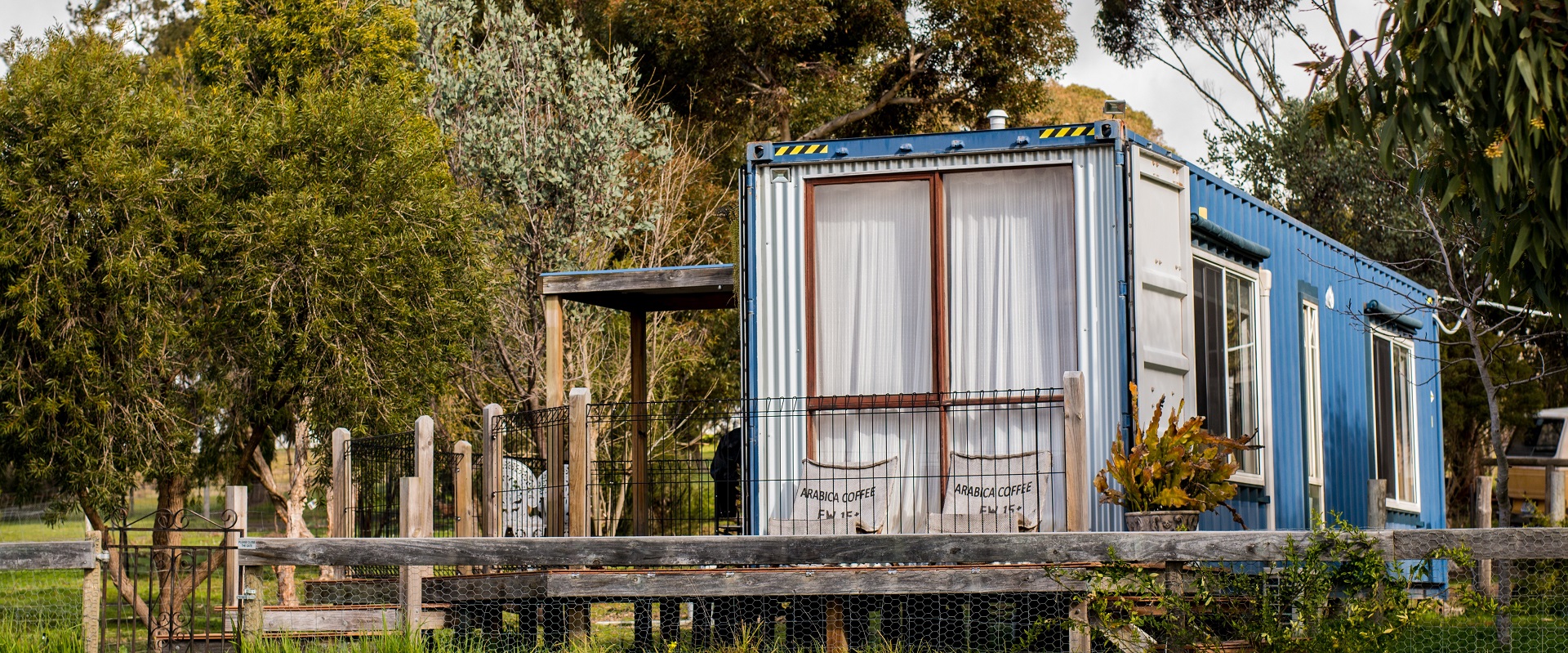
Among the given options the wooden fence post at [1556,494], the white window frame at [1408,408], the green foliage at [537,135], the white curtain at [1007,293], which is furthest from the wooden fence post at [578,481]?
the wooden fence post at [1556,494]

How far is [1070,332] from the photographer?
8625 millimetres

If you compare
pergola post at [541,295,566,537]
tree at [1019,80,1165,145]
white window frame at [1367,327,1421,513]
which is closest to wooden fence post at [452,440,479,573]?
pergola post at [541,295,566,537]

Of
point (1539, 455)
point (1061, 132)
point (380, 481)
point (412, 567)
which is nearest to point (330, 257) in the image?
point (380, 481)

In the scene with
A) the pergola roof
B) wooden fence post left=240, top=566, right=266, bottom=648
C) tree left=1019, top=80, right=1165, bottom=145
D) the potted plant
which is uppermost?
tree left=1019, top=80, right=1165, bottom=145

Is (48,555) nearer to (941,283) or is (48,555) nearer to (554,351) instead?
(554,351)

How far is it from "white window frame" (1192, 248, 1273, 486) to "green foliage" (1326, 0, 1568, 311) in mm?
3481

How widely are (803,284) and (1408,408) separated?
749 cm

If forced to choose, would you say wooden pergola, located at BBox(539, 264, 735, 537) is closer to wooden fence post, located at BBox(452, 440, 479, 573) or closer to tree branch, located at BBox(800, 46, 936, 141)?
wooden fence post, located at BBox(452, 440, 479, 573)

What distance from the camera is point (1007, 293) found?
28.8 ft

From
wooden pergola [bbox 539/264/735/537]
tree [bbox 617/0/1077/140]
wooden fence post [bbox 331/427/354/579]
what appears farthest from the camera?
tree [bbox 617/0/1077/140]

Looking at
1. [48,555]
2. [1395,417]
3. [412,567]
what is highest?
[1395,417]

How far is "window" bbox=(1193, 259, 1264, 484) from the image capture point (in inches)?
378

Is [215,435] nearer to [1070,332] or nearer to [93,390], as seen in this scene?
[93,390]

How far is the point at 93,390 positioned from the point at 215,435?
4706 mm
